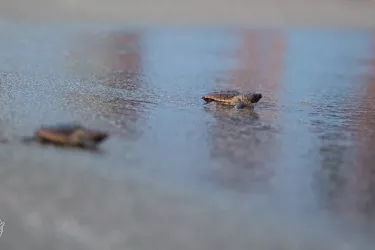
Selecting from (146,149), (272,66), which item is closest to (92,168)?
(146,149)

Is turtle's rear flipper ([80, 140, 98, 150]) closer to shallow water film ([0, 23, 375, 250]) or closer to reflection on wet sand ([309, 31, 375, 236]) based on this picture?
shallow water film ([0, 23, 375, 250])

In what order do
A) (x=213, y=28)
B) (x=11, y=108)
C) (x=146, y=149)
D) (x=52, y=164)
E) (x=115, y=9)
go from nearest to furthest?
(x=52, y=164), (x=146, y=149), (x=11, y=108), (x=213, y=28), (x=115, y=9)

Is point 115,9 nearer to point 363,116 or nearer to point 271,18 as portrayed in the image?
point 271,18

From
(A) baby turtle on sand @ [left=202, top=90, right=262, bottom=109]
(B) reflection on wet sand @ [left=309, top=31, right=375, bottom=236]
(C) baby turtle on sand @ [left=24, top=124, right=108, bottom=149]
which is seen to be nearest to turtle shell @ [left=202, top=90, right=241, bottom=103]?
(A) baby turtle on sand @ [left=202, top=90, right=262, bottom=109]

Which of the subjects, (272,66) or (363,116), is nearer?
(363,116)

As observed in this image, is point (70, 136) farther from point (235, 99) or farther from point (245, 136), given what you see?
point (235, 99)

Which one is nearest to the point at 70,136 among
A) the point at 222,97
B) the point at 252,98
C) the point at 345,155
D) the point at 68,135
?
the point at 68,135

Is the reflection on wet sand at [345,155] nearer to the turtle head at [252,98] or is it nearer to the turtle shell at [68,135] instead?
the turtle head at [252,98]
